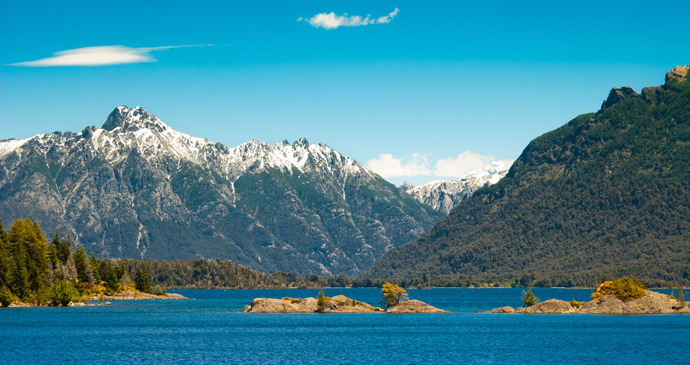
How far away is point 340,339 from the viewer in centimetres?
12675

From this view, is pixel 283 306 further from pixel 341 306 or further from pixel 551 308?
pixel 551 308

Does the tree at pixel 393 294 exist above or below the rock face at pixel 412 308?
above

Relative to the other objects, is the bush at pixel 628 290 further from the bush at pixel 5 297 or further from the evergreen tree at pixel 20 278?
the bush at pixel 5 297

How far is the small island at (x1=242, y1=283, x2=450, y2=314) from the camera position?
181 meters

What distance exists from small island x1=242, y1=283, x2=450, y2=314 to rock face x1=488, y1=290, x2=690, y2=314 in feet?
83.1

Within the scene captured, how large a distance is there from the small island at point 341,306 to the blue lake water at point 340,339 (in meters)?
3.21

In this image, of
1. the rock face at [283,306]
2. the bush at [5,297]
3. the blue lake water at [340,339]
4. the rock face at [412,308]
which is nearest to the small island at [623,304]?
the blue lake water at [340,339]

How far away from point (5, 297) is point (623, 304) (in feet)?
459

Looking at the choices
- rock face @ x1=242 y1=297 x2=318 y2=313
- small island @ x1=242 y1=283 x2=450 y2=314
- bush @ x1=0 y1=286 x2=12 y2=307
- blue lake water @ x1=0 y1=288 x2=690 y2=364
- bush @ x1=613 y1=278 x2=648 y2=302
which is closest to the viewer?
blue lake water @ x1=0 y1=288 x2=690 y2=364

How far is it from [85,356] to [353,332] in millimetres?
52455

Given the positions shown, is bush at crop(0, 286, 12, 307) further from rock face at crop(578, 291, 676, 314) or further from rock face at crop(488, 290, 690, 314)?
rock face at crop(578, 291, 676, 314)

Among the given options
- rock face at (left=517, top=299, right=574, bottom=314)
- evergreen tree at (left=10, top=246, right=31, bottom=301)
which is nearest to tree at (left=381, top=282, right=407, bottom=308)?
rock face at (left=517, top=299, right=574, bottom=314)

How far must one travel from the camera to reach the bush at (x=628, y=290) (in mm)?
162875

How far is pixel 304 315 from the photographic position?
190 metres
